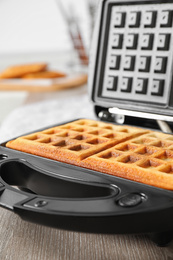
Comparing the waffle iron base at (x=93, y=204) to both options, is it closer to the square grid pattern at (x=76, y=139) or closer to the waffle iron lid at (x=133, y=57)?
the square grid pattern at (x=76, y=139)

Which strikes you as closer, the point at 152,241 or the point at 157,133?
the point at 152,241

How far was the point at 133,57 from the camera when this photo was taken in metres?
0.91

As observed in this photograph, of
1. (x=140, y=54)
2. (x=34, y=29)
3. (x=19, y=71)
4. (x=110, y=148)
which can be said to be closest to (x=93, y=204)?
(x=110, y=148)

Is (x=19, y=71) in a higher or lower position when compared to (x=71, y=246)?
higher

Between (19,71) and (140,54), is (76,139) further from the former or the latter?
(19,71)

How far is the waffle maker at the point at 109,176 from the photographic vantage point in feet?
1.58

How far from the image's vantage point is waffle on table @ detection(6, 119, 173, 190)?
0.60 m

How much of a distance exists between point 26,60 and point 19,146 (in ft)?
10.8

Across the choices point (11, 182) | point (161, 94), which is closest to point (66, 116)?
point (161, 94)

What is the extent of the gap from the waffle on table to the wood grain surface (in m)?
0.10

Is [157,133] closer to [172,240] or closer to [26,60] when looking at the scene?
[172,240]

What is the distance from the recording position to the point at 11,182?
69 cm

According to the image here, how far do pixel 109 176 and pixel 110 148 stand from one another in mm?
128

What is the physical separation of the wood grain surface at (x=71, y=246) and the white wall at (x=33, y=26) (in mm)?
3369
